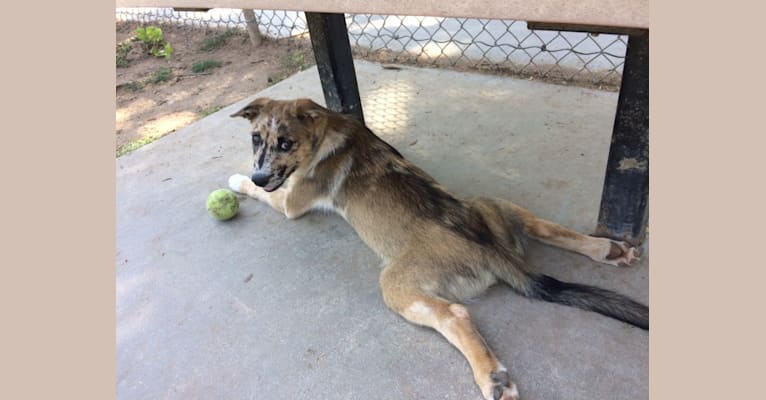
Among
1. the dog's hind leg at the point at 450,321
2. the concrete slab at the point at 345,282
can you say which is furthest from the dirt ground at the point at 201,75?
the dog's hind leg at the point at 450,321

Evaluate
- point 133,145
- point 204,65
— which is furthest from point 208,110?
point 204,65

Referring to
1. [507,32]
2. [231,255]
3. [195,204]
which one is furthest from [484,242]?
[507,32]

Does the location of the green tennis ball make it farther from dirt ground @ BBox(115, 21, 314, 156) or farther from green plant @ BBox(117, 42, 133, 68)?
green plant @ BBox(117, 42, 133, 68)

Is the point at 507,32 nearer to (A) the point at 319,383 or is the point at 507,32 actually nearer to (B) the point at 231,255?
(B) the point at 231,255

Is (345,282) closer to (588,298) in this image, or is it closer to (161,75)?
(588,298)

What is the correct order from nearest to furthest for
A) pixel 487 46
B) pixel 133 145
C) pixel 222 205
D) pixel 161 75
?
1. pixel 222 205
2. pixel 133 145
3. pixel 487 46
4. pixel 161 75

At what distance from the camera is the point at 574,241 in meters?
2.78

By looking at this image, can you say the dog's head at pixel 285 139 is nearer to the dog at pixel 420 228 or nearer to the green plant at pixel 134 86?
the dog at pixel 420 228

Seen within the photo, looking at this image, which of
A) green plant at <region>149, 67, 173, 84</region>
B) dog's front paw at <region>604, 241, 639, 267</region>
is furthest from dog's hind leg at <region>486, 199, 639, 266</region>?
green plant at <region>149, 67, 173, 84</region>

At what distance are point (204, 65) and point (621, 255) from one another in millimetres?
6077

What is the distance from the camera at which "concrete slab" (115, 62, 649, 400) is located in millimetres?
2309

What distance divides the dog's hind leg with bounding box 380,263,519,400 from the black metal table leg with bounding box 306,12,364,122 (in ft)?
6.20

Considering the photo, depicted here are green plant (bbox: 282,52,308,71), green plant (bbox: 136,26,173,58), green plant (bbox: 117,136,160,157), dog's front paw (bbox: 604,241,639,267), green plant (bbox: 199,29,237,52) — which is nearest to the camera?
dog's front paw (bbox: 604,241,639,267)

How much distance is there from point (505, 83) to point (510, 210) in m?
2.46
